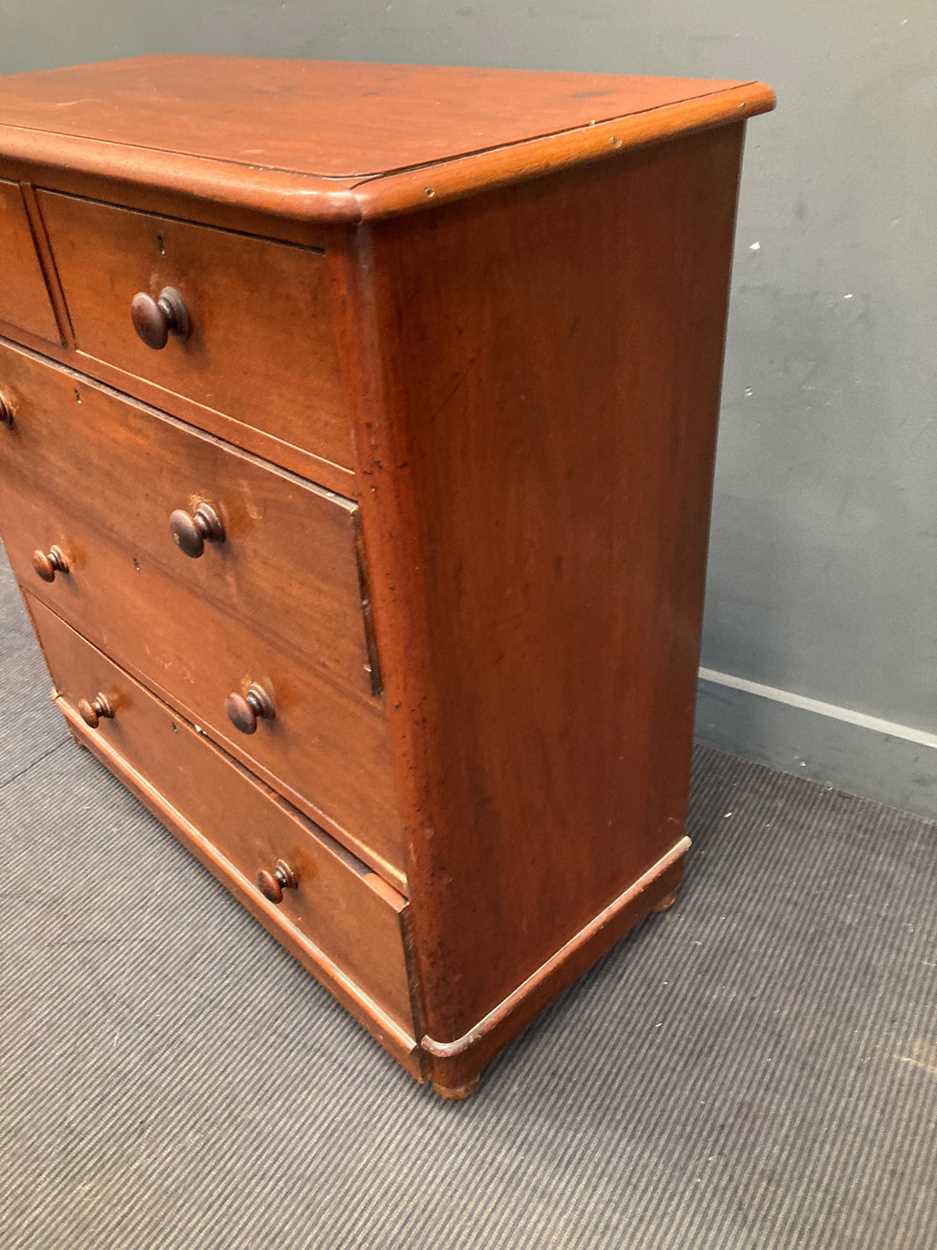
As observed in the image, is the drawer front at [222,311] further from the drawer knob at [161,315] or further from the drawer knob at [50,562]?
the drawer knob at [50,562]

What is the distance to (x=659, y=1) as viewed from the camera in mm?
1146

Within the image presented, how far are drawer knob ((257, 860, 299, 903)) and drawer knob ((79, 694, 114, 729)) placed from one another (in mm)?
A: 409

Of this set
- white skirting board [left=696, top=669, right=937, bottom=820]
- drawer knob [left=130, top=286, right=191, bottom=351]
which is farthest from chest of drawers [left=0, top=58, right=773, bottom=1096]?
white skirting board [left=696, top=669, right=937, bottom=820]

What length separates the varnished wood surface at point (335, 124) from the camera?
631 mm

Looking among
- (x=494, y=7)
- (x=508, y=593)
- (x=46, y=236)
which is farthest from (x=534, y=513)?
(x=494, y=7)

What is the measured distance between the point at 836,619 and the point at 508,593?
0.71 m

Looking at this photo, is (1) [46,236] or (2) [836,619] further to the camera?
(2) [836,619]

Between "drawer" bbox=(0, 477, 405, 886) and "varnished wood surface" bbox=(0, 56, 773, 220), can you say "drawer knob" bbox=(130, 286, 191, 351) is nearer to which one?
"varnished wood surface" bbox=(0, 56, 773, 220)

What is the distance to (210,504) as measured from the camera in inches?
35.1

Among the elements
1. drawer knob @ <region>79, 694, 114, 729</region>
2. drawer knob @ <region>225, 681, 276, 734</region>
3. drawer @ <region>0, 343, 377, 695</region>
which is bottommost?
drawer knob @ <region>79, 694, 114, 729</region>

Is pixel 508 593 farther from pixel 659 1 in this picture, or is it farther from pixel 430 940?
pixel 659 1

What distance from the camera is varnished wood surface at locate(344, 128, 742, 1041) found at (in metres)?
0.69

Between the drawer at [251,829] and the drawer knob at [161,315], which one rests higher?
the drawer knob at [161,315]

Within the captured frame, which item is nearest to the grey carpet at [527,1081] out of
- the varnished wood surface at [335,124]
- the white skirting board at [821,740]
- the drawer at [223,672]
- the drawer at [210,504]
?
the white skirting board at [821,740]
